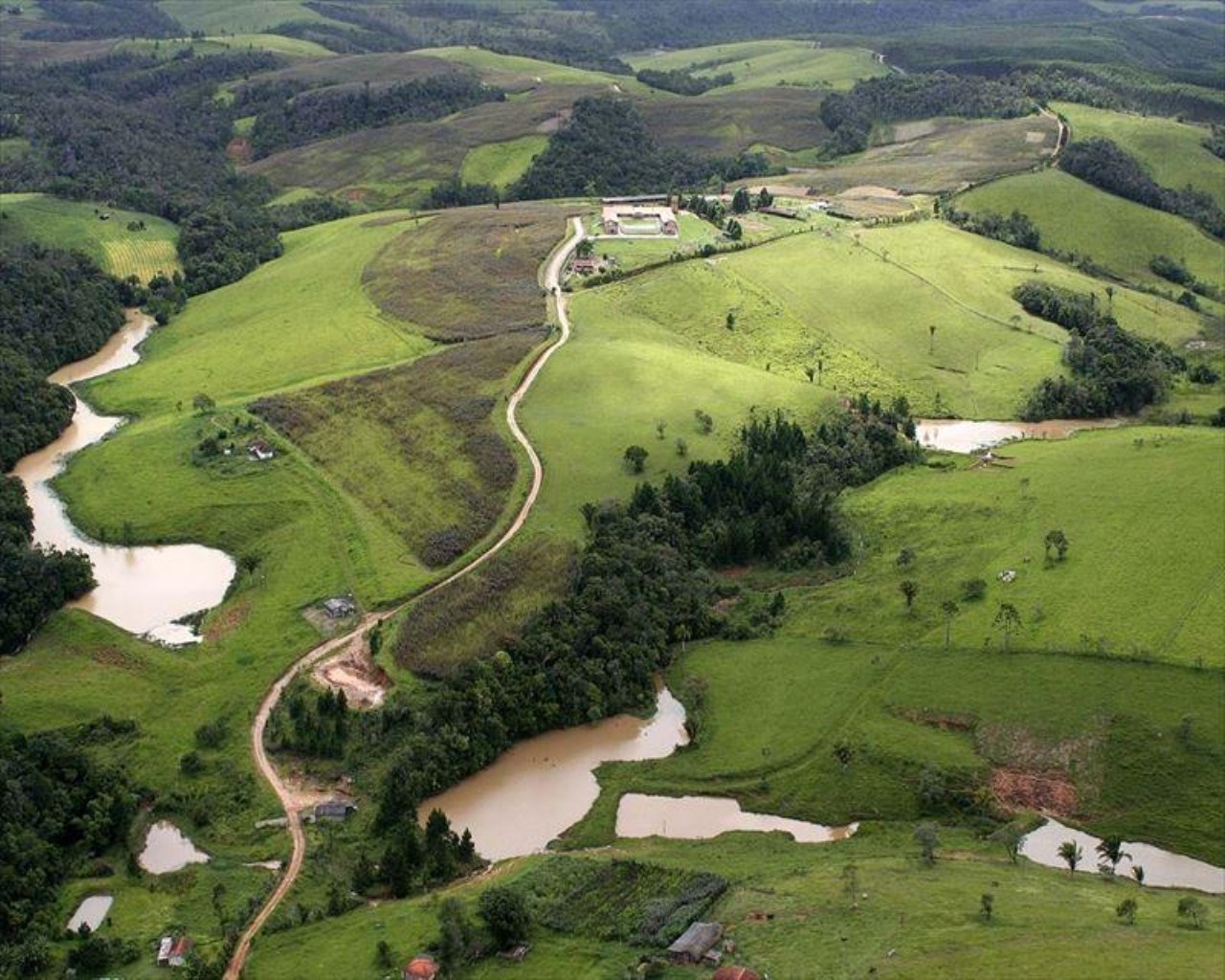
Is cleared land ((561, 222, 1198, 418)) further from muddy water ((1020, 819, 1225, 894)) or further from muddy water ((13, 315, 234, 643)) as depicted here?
muddy water ((1020, 819, 1225, 894))

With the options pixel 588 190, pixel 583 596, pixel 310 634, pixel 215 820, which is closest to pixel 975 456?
pixel 583 596

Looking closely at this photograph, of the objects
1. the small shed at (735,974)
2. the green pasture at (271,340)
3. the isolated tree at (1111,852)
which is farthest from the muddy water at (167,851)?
the green pasture at (271,340)

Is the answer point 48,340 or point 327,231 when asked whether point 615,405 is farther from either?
point 327,231

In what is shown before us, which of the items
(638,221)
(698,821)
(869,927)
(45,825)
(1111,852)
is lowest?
(698,821)

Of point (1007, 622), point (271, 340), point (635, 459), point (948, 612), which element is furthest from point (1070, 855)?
point (271, 340)

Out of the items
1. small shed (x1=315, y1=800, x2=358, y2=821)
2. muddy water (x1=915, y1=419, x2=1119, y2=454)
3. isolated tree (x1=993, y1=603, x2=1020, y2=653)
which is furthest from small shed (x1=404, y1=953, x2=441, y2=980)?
muddy water (x1=915, y1=419, x2=1119, y2=454)

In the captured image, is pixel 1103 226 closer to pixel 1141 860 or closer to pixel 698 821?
pixel 1141 860

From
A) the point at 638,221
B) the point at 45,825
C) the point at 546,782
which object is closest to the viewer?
the point at 45,825
